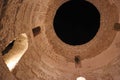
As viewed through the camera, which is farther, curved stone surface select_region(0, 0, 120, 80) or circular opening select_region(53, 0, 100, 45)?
circular opening select_region(53, 0, 100, 45)

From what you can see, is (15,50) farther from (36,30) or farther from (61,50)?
(61,50)

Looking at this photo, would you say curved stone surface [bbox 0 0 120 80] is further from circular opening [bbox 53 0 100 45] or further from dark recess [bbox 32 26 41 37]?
circular opening [bbox 53 0 100 45]

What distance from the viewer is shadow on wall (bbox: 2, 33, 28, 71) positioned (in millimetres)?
5461

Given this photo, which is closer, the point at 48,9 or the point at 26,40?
the point at 26,40

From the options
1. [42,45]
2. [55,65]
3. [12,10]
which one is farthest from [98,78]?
[12,10]

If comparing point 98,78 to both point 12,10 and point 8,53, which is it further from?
point 12,10

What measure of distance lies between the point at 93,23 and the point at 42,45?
213 cm

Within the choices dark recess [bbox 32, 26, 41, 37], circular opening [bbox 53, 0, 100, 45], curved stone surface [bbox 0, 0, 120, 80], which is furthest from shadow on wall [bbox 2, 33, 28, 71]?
circular opening [bbox 53, 0, 100, 45]

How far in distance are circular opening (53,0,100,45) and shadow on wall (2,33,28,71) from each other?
5.63 ft

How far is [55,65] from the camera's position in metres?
6.68

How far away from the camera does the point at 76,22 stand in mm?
8461

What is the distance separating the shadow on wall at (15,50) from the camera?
5.46 meters

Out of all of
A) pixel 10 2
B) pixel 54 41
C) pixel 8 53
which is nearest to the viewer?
pixel 10 2

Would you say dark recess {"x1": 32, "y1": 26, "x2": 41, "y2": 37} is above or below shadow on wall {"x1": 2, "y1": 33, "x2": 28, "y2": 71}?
above
